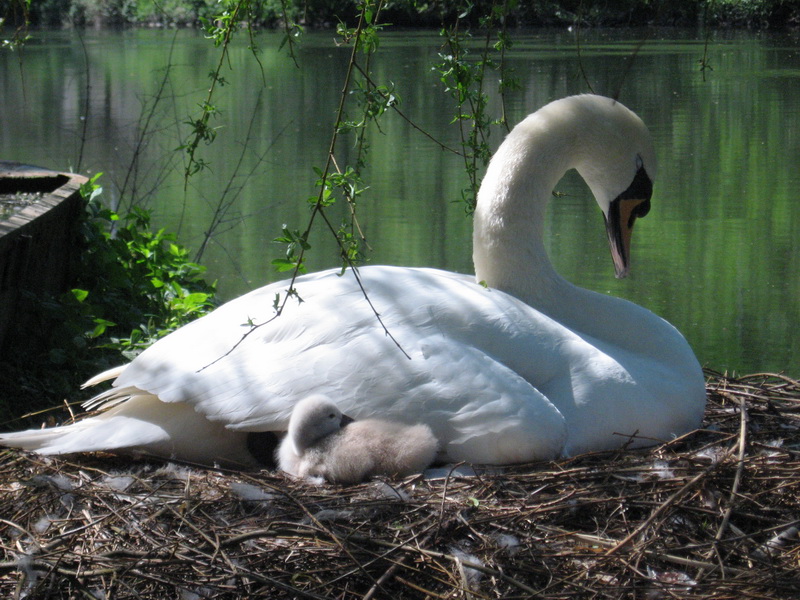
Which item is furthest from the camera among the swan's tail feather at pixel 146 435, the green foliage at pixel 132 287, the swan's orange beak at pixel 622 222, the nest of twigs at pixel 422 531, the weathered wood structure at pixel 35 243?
the green foliage at pixel 132 287

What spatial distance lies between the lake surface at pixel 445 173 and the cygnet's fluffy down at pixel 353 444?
1227mm

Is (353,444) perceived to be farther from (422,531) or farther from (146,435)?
(146,435)

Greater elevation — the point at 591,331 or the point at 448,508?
the point at 591,331

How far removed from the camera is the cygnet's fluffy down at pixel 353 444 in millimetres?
3314

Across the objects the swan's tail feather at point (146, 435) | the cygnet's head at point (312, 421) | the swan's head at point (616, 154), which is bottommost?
the swan's tail feather at point (146, 435)

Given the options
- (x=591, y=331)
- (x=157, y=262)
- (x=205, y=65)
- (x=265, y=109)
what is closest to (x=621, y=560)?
(x=591, y=331)

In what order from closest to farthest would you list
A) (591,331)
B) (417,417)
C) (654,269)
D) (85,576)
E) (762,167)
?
(85,576), (417,417), (591,331), (654,269), (762,167)

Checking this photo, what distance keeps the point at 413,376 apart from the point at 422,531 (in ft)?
1.95

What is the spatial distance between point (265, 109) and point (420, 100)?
2907mm

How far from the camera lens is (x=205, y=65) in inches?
939

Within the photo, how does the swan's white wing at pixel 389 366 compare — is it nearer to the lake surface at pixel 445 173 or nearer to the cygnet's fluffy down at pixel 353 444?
the cygnet's fluffy down at pixel 353 444

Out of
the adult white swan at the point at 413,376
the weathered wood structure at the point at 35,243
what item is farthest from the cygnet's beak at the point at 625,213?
the weathered wood structure at the point at 35,243

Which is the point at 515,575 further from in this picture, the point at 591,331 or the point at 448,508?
the point at 591,331

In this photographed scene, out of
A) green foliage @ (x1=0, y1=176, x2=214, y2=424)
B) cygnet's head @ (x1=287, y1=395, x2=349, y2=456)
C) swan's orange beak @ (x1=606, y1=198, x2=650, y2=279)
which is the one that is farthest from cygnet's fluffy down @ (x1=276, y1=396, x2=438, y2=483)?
green foliage @ (x1=0, y1=176, x2=214, y2=424)
